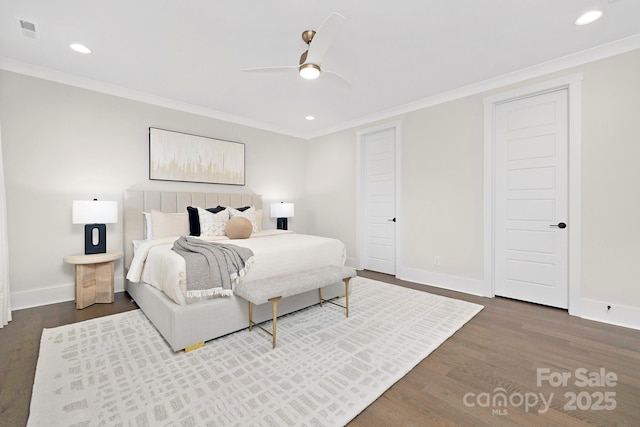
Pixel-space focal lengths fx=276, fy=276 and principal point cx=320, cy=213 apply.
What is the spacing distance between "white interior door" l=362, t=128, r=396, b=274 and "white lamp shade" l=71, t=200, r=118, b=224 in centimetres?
367

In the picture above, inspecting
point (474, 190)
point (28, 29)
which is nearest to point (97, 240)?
point (28, 29)

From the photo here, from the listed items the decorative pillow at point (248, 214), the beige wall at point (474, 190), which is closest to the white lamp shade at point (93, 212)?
the decorative pillow at point (248, 214)

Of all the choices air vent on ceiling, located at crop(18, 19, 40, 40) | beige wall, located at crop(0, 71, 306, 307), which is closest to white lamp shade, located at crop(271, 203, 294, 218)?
beige wall, located at crop(0, 71, 306, 307)

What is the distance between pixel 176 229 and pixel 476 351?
139 inches

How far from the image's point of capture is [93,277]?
10.3ft

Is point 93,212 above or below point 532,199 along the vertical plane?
below

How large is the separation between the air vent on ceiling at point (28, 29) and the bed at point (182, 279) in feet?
5.66

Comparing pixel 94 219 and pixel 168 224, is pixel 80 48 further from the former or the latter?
pixel 168 224

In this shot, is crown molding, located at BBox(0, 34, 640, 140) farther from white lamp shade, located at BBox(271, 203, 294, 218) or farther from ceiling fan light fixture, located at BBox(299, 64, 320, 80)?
ceiling fan light fixture, located at BBox(299, 64, 320, 80)

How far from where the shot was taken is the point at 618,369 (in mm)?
1911

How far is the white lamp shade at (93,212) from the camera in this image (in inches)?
118

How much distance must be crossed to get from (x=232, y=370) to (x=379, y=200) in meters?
3.51

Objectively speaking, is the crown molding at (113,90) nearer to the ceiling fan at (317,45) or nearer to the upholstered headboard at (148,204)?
the upholstered headboard at (148,204)

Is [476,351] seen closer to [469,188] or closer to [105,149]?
[469,188]
